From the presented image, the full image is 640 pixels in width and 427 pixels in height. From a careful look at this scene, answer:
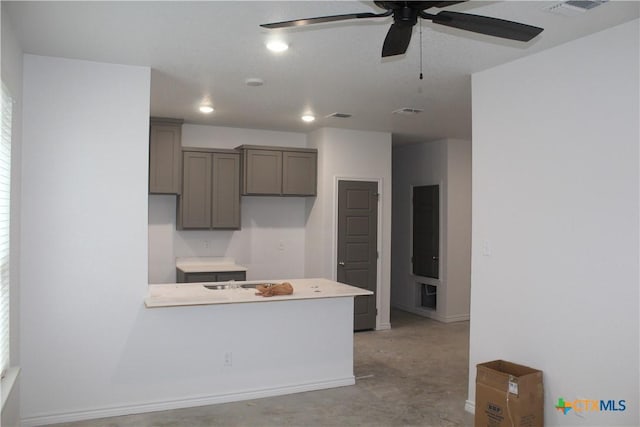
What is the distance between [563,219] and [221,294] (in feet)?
8.72

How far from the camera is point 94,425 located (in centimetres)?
370

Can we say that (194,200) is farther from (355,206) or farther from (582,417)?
(582,417)

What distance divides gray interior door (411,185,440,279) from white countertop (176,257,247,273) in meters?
2.84

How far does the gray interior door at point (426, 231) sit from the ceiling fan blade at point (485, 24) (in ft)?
17.5

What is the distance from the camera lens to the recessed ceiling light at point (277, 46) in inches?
134

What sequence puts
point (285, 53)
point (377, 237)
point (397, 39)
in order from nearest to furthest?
1. point (397, 39)
2. point (285, 53)
3. point (377, 237)

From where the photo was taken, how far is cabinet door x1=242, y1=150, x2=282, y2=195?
6312 mm

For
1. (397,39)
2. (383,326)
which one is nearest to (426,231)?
(383,326)

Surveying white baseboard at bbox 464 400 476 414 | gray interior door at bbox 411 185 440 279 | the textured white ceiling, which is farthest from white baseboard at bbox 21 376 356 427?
gray interior door at bbox 411 185 440 279

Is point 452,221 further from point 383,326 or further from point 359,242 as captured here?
point 383,326

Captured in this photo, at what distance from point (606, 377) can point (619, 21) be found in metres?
2.08

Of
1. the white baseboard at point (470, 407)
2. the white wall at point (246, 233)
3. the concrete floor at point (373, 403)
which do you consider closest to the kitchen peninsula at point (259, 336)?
the concrete floor at point (373, 403)

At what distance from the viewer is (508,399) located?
322cm

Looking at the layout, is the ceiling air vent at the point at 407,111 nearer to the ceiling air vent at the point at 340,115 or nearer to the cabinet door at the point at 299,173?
the ceiling air vent at the point at 340,115
